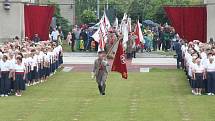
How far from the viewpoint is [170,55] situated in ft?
166

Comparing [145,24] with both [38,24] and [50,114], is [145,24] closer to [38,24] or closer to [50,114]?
[38,24]

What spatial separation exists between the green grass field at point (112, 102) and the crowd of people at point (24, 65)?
51cm

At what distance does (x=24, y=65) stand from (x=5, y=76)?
146 centimetres

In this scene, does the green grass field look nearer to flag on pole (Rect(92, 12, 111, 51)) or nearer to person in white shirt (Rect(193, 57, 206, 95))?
person in white shirt (Rect(193, 57, 206, 95))

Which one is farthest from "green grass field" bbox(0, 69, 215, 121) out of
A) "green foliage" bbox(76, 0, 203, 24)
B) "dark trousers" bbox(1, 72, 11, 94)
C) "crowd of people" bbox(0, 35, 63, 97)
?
"green foliage" bbox(76, 0, 203, 24)

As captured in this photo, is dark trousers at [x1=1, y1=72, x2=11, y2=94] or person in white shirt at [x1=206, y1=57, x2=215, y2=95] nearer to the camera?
person in white shirt at [x1=206, y1=57, x2=215, y2=95]

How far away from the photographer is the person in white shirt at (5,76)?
91.9 feet

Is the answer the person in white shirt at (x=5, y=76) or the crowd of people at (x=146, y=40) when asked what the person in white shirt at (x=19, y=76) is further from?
the crowd of people at (x=146, y=40)

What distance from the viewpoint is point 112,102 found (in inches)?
982

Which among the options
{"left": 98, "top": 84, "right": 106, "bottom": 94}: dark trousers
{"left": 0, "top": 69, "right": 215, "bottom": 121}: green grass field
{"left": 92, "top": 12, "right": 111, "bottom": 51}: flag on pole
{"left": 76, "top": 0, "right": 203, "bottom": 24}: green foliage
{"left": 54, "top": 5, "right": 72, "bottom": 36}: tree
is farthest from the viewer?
{"left": 76, "top": 0, "right": 203, "bottom": 24}: green foliage

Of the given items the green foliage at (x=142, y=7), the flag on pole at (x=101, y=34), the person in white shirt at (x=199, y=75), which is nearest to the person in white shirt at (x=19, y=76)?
the person in white shirt at (x=199, y=75)

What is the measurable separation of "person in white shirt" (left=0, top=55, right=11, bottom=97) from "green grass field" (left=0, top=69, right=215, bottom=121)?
2.37ft

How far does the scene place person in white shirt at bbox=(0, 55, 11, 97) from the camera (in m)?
28.0

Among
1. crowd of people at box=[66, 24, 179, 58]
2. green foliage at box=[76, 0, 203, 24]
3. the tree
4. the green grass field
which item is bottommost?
the green grass field
